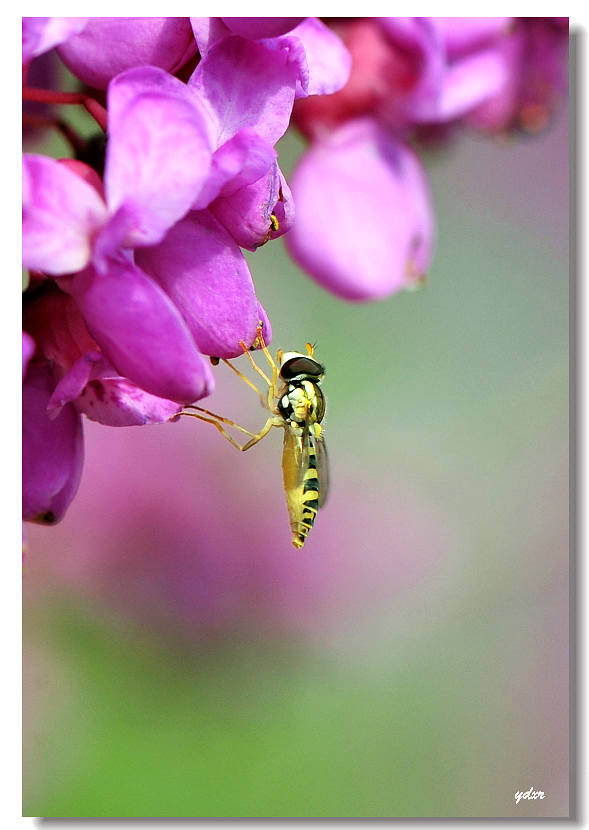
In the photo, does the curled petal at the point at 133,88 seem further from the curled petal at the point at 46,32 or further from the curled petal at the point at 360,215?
the curled petal at the point at 360,215

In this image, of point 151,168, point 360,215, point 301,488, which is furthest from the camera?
point 360,215

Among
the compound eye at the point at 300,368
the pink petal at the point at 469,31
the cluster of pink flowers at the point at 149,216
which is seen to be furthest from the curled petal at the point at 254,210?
the pink petal at the point at 469,31

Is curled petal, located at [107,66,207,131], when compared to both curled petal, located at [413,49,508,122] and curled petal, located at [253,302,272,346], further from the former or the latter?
curled petal, located at [413,49,508,122]

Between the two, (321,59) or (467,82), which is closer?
(321,59)

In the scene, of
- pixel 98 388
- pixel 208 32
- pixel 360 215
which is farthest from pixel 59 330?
pixel 360 215

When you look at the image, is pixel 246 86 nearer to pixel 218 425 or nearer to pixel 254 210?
pixel 254 210

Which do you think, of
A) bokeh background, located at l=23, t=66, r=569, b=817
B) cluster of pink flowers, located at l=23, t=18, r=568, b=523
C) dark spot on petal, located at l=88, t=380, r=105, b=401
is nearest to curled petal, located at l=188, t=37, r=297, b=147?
cluster of pink flowers, located at l=23, t=18, r=568, b=523
